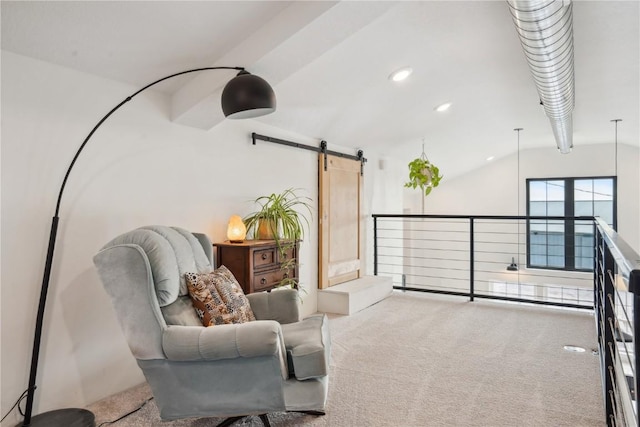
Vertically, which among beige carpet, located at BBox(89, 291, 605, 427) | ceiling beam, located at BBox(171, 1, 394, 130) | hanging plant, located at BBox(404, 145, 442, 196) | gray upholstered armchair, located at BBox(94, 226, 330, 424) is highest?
ceiling beam, located at BBox(171, 1, 394, 130)

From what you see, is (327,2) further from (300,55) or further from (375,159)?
(375,159)

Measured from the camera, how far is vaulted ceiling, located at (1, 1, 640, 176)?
84.3 inches

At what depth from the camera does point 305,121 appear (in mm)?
3988

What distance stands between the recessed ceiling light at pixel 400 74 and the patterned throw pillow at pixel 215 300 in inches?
86.5

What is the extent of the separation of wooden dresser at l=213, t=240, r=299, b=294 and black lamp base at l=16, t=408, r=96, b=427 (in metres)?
1.18

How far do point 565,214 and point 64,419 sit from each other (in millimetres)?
8066

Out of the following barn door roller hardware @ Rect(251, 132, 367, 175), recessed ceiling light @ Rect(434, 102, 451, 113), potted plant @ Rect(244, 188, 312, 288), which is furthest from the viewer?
recessed ceiling light @ Rect(434, 102, 451, 113)

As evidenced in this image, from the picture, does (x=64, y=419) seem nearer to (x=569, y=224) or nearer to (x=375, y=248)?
(x=375, y=248)

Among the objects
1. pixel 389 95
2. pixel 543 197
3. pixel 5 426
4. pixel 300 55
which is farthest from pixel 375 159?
pixel 5 426

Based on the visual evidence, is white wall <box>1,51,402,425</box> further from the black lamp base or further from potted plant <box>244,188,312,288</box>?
potted plant <box>244,188,312,288</box>

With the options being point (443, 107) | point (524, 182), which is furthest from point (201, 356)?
point (524, 182)

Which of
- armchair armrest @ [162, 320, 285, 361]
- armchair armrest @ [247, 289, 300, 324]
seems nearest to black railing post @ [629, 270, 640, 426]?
armchair armrest @ [162, 320, 285, 361]

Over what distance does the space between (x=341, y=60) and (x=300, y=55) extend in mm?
747

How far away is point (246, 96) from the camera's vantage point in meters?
2.16
